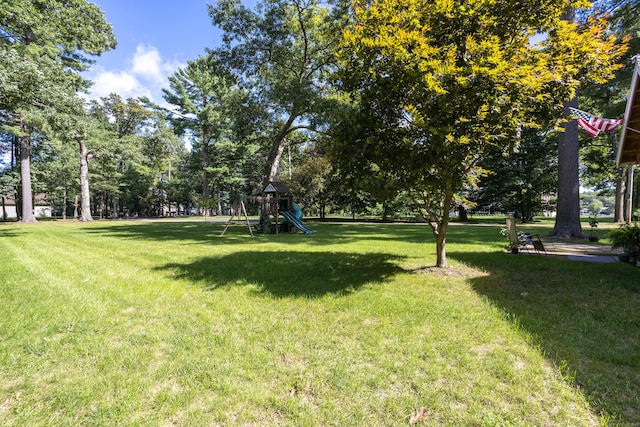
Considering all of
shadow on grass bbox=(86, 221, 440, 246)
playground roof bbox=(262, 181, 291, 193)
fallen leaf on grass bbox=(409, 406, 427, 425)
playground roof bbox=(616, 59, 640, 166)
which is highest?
playground roof bbox=(616, 59, 640, 166)

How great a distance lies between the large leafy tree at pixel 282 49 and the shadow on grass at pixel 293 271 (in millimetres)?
8254

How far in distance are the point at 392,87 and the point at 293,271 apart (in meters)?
A: 3.94

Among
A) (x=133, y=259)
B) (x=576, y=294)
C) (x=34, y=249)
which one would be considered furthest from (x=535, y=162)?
(x=34, y=249)

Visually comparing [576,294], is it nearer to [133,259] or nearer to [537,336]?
[537,336]

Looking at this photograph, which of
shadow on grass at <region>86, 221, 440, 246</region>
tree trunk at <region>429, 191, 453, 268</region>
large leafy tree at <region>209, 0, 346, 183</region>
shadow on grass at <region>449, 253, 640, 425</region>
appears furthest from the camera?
large leafy tree at <region>209, 0, 346, 183</region>

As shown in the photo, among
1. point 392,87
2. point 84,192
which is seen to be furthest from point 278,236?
point 84,192

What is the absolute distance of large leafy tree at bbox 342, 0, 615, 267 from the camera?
14.0 ft

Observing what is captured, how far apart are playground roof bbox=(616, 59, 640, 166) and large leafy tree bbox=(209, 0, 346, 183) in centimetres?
975

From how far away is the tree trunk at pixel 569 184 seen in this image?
11117 mm

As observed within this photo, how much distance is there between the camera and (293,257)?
7.96m

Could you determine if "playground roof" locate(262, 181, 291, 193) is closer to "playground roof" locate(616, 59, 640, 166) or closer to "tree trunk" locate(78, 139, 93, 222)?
"playground roof" locate(616, 59, 640, 166)

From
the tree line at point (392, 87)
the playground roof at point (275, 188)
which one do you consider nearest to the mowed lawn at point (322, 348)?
the tree line at point (392, 87)

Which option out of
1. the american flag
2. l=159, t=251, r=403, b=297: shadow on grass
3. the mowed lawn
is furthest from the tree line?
the mowed lawn

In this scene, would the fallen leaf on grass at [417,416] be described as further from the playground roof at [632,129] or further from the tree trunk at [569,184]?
the tree trunk at [569,184]
